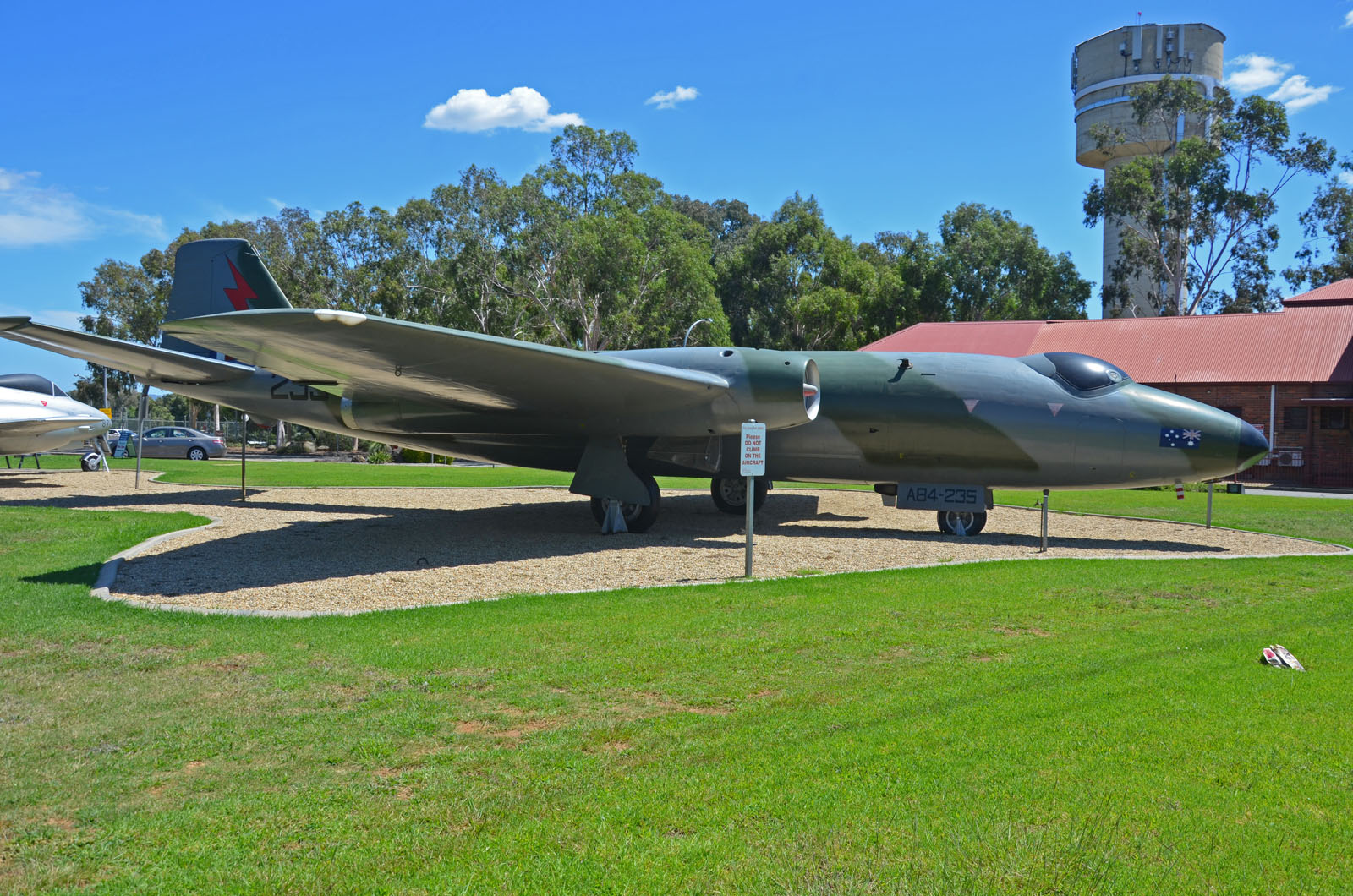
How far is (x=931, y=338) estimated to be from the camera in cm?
4044

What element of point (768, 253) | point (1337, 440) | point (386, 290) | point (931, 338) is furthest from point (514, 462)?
point (768, 253)

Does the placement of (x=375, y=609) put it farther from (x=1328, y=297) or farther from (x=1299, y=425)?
(x=1328, y=297)

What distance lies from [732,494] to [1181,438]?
26.1 ft

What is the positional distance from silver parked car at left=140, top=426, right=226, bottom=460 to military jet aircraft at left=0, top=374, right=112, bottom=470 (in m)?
18.7

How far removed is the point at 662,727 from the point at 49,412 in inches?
1002

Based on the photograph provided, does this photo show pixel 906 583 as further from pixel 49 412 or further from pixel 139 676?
pixel 49 412

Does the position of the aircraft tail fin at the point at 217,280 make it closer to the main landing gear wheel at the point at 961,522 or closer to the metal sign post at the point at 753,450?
the metal sign post at the point at 753,450

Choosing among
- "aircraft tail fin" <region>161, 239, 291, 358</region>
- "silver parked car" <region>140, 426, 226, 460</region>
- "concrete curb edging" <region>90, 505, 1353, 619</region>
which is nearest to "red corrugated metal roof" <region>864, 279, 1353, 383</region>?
"concrete curb edging" <region>90, 505, 1353, 619</region>

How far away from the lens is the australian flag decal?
45.1 feet

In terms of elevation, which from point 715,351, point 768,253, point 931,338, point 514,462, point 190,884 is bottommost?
point 190,884

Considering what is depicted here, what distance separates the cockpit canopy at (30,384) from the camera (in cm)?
2485

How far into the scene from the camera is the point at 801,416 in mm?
13883

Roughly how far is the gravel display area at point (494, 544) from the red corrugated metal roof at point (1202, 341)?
797 inches

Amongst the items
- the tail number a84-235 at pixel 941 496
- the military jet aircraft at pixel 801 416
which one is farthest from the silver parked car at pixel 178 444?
the tail number a84-235 at pixel 941 496
